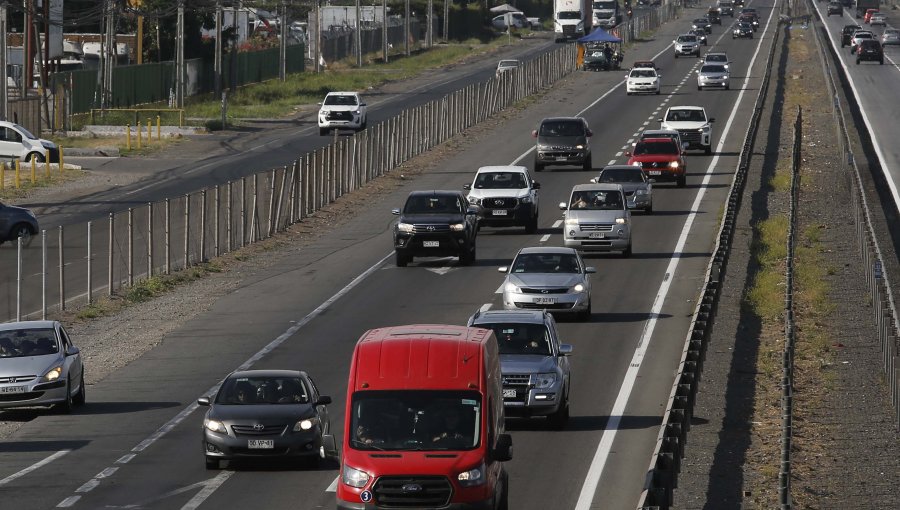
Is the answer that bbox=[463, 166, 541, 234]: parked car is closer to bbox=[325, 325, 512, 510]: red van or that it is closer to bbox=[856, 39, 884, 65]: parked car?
bbox=[325, 325, 512, 510]: red van

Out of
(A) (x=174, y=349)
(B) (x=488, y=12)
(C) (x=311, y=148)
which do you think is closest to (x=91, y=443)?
(A) (x=174, y=349)

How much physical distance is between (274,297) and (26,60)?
155ft

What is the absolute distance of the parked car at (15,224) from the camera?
4406cm

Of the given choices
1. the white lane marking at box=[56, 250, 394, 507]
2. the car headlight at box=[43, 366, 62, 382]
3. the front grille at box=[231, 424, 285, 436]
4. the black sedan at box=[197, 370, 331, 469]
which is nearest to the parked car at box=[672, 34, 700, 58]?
the white lane marking at box=[56, 250, 394, 507]

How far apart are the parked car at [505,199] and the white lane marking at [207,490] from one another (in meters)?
25.5

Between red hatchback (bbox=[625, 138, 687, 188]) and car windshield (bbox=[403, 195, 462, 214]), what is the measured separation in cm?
1592

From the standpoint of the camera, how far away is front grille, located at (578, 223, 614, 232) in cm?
4016

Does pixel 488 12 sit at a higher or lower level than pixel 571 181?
higher

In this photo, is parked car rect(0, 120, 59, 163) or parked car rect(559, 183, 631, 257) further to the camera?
A: parked car rect(0, 120, 59, 163)

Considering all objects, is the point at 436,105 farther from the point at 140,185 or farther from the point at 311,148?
the point at 140,185

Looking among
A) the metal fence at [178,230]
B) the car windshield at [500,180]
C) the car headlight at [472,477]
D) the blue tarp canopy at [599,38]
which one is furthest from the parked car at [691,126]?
the blue tarp canopy at [599,38]

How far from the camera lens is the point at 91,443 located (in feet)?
74.1

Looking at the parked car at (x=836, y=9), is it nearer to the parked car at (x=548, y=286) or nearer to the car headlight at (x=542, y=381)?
the parked car at (x=548, y=286)

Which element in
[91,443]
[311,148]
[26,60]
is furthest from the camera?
[26,60]
